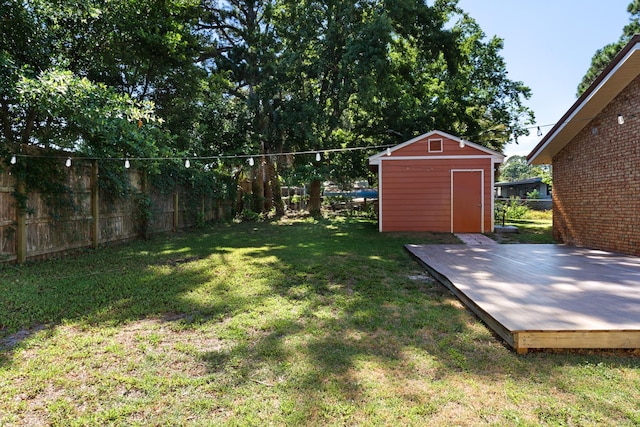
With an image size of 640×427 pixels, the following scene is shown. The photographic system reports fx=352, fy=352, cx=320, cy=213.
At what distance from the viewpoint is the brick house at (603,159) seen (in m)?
5.80

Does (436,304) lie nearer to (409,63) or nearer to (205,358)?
(205,358)

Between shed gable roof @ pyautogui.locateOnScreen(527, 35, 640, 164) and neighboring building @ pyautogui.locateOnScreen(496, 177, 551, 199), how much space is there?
19.8m

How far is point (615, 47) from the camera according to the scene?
57.1 feet

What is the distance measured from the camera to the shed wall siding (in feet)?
33.4

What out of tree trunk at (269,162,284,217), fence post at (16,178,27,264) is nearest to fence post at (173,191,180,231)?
fence post at (16,178,27,264)

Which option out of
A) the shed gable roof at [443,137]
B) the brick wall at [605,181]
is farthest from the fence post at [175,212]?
the brick wall at [605,181]

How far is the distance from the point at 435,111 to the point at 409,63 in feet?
8.03

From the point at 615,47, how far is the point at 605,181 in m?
16.1

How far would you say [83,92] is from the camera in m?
5.51

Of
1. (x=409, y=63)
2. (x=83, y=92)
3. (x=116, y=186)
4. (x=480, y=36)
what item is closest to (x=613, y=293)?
(x=83, y=92)

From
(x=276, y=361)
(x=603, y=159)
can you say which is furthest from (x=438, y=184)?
(x=276, y=361)

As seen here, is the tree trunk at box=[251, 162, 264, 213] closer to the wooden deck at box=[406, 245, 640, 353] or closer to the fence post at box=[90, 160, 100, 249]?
the fence post at box=[90, 160, 100, 249]

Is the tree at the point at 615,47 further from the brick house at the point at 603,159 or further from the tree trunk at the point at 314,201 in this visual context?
the tree trunk at the point at 314,201

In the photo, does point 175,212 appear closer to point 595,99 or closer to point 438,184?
point 438,184
